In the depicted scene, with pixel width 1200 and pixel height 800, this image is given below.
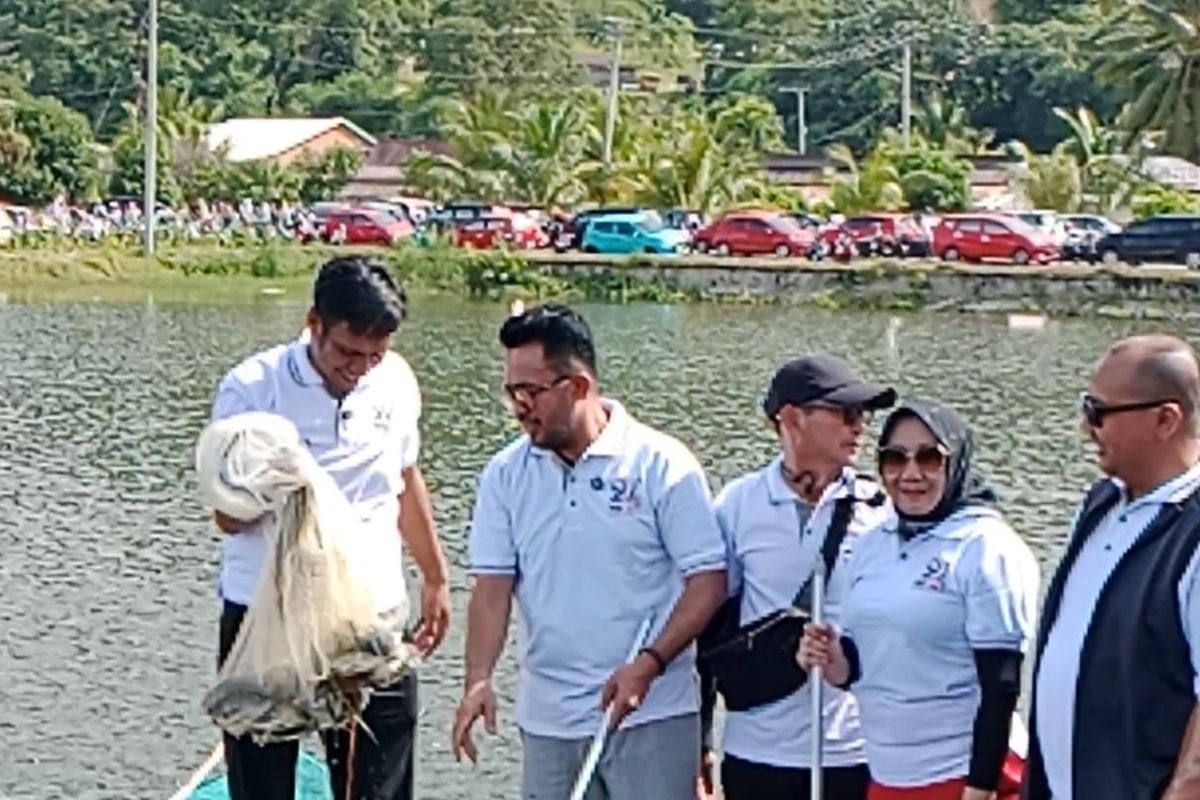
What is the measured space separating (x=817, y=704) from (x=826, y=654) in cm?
15

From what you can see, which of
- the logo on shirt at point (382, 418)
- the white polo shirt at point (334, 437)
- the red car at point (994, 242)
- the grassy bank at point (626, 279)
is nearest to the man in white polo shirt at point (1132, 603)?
the white polo shirt at point (334, 437)

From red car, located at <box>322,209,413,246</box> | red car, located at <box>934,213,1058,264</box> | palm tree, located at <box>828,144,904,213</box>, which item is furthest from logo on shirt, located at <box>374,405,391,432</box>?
palm tree, located at <box>828,144,904,213</box>

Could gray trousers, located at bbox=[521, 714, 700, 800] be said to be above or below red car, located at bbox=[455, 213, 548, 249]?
above

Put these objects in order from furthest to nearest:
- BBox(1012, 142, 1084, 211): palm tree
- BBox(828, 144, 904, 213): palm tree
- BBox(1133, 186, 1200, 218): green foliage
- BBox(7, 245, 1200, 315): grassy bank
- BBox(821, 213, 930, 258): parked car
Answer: BBox(828, 144, 904, 213): palm tree < BBox(1012, 142, 1084, 211): palm tree < BBox(1133, 186, 1200, 218): green foliage < BBox(821, 213, 930, 258): parked car < BBox(7, 245, 1200, 315): grassy bank

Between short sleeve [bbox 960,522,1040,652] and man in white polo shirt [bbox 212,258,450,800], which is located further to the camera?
man in white polo shirt [bbox 212,258,450,800]

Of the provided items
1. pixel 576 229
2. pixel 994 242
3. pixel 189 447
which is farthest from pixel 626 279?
pixel 189 447

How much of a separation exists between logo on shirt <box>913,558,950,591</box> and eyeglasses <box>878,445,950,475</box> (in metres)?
0.18

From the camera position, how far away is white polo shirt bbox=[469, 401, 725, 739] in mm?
4691

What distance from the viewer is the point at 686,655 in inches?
188

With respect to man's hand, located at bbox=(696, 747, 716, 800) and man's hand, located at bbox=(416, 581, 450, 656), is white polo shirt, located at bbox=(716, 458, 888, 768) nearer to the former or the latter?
man's hand, located at bbox=(696, 747, 716, 800)

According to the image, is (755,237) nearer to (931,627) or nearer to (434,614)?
(434,614)

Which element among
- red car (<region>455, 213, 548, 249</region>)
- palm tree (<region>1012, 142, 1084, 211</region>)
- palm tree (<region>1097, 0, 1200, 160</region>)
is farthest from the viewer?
palm tree (<region>1012, 142, 1084, 211</region>)

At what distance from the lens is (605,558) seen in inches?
185

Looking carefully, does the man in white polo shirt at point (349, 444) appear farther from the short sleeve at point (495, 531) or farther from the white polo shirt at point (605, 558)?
the white polo shirt at point (605, 558)
